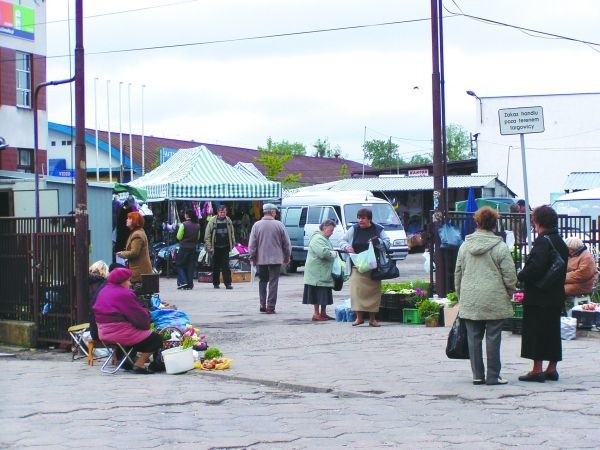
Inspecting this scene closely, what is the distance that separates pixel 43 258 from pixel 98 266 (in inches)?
52.3

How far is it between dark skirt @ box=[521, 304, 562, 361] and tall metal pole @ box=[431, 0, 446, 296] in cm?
566

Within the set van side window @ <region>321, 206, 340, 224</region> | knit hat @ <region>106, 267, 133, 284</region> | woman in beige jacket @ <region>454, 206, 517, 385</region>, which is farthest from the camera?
van side window @ <region>321, 206, 340, 224</region>

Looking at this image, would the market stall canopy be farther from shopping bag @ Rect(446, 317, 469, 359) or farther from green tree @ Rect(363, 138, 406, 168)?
A: green tree @ Rect(363, 138, 406, 168)

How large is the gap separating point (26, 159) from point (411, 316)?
2078 centimetres

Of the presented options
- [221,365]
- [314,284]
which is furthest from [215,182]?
[221,365]

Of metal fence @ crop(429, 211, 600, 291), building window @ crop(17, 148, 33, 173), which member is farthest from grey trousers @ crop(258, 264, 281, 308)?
building window @ crop(17, 148, 33, 173)

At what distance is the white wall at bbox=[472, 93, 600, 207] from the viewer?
2109 inches

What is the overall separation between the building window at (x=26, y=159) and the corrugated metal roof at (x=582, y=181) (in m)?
21.3

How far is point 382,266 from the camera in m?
14.5

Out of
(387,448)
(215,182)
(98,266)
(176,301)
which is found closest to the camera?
(387,448)

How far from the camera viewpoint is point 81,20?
13.2 meters

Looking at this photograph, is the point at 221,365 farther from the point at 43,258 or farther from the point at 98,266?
the point at 43,258

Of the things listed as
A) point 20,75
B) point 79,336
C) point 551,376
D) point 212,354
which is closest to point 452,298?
point 212,354

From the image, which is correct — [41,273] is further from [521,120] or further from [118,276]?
[521,120]
